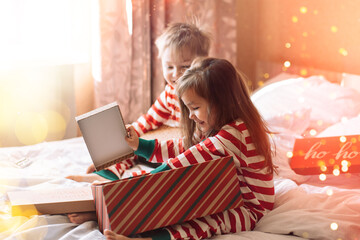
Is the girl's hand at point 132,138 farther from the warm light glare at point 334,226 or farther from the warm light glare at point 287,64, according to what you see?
the warm light glare at point 287,64

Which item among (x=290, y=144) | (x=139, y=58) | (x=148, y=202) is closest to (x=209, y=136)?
(x=148, y=202)

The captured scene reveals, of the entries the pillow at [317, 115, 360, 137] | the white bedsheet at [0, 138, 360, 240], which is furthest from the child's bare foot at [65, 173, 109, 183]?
the pillow at [317, 115, 360, 137]

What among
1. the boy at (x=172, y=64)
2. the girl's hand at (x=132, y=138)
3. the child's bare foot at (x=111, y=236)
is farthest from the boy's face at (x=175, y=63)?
the child's bare foot at (x=111, y=236)

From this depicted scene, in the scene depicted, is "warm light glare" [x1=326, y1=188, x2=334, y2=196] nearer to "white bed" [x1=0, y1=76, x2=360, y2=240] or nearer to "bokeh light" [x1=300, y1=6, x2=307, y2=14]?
"white bed" [x1=0, y1=76, x2=360, y2=240]

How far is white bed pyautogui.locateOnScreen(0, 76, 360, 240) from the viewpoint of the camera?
1.14 metres

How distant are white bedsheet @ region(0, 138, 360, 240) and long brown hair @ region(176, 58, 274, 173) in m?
0.14

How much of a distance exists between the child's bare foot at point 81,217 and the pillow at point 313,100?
36.3 inches

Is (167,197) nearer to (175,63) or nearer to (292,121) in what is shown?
(175,63)

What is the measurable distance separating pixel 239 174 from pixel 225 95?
0.22m

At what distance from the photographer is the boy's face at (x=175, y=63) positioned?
1.71 metres

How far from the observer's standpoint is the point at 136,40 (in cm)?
236

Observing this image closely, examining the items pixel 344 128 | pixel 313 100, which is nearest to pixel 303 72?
pixel 313 100

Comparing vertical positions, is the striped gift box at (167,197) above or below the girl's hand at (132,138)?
below

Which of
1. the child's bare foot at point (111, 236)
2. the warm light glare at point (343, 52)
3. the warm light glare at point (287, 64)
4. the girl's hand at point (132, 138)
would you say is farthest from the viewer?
the warm light glare at point (287, 64)
